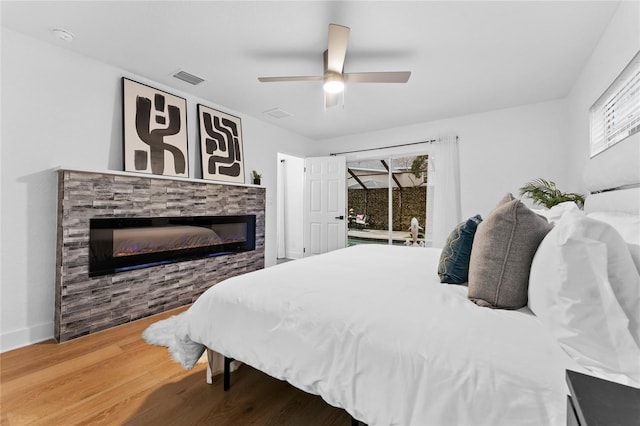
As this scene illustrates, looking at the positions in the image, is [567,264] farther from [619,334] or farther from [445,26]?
[445,26]

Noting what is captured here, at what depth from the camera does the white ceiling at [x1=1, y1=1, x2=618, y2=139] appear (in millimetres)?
1996

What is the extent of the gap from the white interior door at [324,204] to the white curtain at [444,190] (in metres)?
1.57

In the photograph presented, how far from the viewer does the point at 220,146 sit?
12.5 ft

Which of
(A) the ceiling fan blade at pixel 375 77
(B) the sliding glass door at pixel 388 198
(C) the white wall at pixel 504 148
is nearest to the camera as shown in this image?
(A) the ceiling fan blade at pixel 375 77

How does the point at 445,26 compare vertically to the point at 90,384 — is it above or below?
above

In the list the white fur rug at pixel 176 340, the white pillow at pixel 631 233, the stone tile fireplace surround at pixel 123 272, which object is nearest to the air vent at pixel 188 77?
the stone tile fireplace surround at pixel 123 272

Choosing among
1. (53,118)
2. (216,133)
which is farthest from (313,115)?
(53,118)

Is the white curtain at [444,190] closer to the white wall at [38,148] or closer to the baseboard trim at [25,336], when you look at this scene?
the white wall at [38,148]

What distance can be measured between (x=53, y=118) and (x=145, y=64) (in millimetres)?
947

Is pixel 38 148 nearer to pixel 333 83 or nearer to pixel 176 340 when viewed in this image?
pixel 176 340

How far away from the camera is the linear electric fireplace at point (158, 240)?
2.61m

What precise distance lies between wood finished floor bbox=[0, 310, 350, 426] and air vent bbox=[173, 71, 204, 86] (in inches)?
105

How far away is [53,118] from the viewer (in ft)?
8.16

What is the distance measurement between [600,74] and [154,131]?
4271 mm
